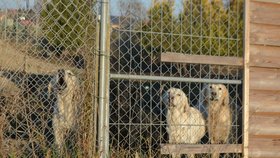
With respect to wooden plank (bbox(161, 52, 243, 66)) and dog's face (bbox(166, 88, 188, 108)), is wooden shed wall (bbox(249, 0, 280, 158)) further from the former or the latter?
dog's face (bbox(166, 88, 188, 108))

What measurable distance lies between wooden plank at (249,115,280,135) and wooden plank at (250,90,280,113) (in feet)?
0.23

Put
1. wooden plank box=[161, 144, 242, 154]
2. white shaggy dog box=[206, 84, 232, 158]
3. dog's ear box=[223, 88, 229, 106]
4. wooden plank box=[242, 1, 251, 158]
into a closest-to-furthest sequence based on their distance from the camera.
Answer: wooden plank box=[161, 144, 242, 154], wooden plank box=[242, 1, 251, 158], white shaggy dog box=[206, 84, 232, 158], dog's ear box=[223, 88, 229, 106]

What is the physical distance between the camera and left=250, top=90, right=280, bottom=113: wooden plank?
4820 mm

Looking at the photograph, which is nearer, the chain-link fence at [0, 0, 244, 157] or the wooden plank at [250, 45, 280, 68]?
the chain-link fence at [0, 0, 244, 157]

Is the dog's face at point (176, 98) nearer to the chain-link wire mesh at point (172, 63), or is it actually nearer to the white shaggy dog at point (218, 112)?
the chain-link wire mesh at point (172, 63)

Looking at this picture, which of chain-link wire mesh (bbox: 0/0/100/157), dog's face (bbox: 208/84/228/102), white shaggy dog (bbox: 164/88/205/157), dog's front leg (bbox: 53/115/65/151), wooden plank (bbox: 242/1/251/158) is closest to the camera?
chain-link wire mesh (bbox: 0/0/100/157)

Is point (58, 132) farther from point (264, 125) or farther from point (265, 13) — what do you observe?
point (265, 13)

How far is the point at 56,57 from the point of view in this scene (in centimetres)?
515

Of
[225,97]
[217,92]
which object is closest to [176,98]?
[217,92]

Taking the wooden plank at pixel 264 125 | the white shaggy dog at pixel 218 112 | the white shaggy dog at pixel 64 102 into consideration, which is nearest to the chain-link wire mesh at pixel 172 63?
the white shaggy dog at pixel 218 112

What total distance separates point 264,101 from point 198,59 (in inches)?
33.5

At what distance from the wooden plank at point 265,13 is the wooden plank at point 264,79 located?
0.48 m

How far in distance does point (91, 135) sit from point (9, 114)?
2.39 feet

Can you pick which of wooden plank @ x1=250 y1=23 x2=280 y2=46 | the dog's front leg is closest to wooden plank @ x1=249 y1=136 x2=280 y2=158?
wooden plank @ x1=250 y1=23 x2=280 y2=46
